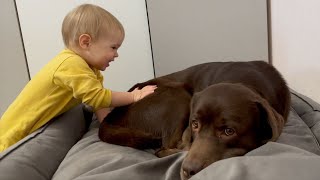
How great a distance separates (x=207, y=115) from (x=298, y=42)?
1.55 meters

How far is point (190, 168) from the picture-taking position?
1146mm

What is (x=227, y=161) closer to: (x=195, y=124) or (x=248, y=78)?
(x=195, y=124)

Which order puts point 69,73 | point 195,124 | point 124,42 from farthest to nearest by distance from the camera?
point 124,42
point 69,73
point 195,124

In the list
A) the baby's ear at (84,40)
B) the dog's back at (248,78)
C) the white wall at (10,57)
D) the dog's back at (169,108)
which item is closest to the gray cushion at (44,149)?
the dog's back at (169,108)

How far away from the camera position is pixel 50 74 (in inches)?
71.1

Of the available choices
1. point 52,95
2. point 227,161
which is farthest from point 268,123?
point 52,95

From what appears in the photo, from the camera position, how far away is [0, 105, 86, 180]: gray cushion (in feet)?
4.66

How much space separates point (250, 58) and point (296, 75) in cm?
34

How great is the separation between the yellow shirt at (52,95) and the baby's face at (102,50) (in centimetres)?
8

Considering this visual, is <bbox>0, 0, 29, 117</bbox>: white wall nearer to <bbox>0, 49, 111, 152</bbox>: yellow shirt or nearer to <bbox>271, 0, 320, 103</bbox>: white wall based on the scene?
<bbox>0, 49, 111, 152</bbox>: yellow shirt

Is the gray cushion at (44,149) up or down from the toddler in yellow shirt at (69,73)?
down

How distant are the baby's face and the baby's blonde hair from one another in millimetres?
26

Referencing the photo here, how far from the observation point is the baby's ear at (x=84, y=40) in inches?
73.3

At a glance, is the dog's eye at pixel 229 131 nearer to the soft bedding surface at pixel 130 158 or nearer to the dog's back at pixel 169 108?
the soft bedding surface at pixel 130 158
